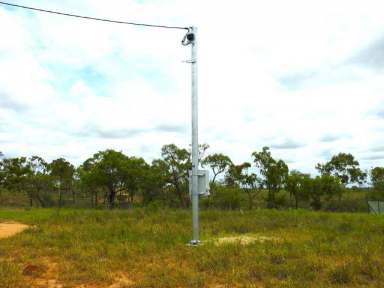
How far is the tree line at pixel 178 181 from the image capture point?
1371 inches

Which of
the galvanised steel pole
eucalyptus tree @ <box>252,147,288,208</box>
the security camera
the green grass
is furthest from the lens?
eucalyptus tree @ <box>252,147,288,208</box>

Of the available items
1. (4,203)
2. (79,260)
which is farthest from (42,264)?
(4,203)

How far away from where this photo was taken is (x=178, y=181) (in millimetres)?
38781

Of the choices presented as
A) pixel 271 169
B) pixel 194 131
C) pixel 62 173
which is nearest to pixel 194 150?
pixel 194 131

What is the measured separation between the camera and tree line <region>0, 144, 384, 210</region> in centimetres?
3481

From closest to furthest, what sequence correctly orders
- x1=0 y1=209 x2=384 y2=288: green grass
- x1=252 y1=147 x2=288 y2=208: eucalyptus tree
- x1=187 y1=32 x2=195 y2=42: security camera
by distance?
x1=0 y1=209 x2=384 y2=288: green grass
x1=187 y1=32 x2=195 y2=42: security camera
x1=252 y1=147 x2=288 y2=208: eucalyptus tree

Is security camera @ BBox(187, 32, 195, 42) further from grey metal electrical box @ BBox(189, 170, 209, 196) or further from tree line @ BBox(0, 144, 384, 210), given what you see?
tree line @ BBox(0, 144, 384, 210)

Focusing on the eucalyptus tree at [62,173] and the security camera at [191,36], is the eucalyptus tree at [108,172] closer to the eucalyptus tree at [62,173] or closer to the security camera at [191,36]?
the eucalyptus tree at [62,173]

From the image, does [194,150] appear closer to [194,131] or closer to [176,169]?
[194,131]

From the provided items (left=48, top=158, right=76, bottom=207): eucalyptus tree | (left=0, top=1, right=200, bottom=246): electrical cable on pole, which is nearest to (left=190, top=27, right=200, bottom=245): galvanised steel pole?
(left=0, top=1, right=200, bottom=246): electrical cable on pole

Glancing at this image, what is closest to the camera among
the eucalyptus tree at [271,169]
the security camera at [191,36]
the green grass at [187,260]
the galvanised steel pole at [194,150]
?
the green grass at [187,260]


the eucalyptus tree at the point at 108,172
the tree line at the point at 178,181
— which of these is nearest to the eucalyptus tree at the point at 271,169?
the tree line at the point at 178,181

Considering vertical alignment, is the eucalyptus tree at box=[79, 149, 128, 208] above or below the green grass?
above

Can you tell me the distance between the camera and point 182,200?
3859 cm
